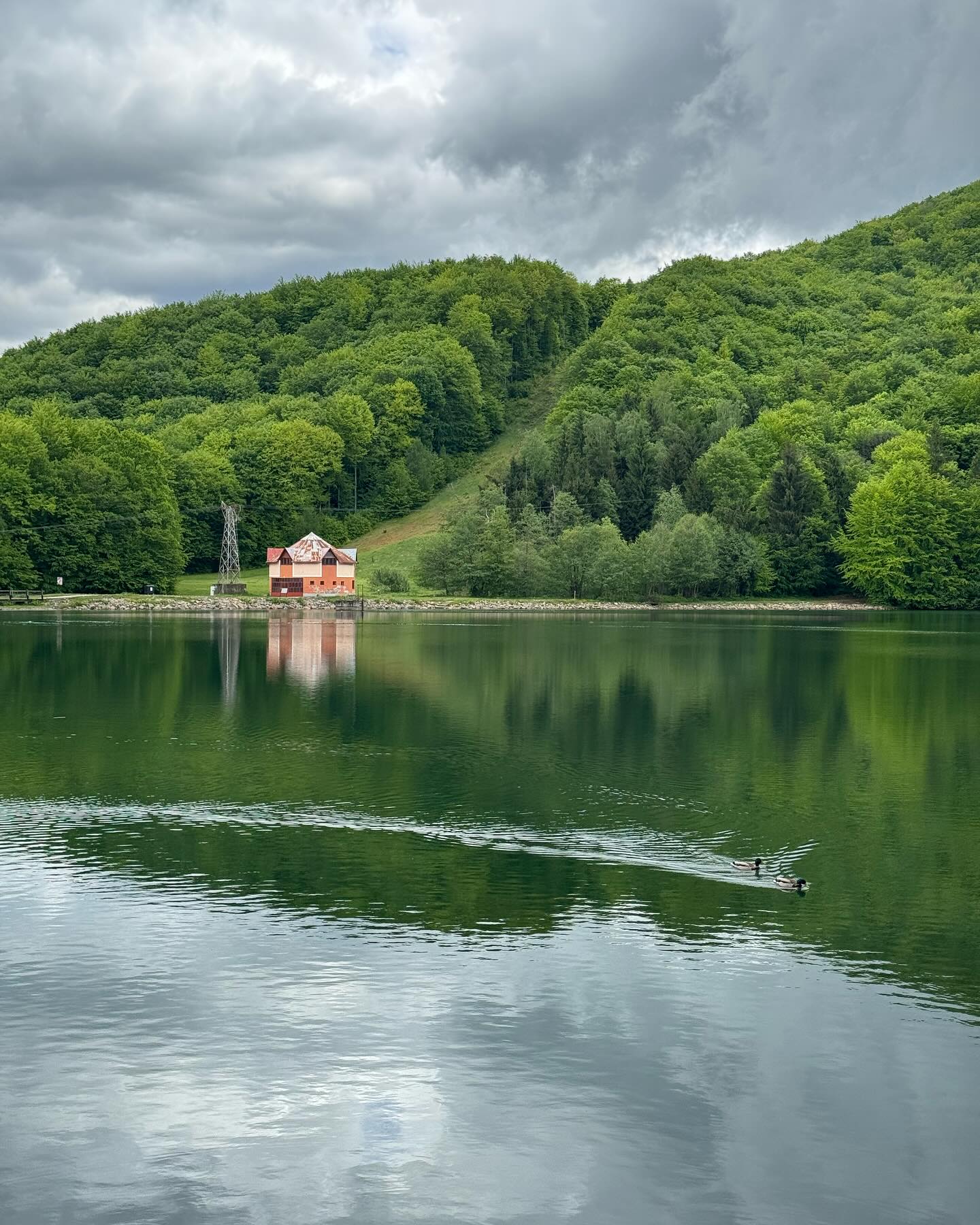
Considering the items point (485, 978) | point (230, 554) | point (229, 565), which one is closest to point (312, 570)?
point (230, 554)

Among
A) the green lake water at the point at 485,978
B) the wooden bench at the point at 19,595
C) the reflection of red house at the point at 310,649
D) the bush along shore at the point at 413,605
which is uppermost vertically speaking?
the wooden bench at the point at 19,595

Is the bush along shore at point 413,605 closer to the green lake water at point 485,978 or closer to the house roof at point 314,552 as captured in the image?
the house roof at point 314,552

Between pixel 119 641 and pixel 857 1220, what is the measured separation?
66.3 meters

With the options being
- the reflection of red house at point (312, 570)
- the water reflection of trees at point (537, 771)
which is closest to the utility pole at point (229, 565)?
the reflection of red house at point (312, 570)

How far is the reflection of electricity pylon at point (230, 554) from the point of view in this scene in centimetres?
13862

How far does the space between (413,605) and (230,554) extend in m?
28.6

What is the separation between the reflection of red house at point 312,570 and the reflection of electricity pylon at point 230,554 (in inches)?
166

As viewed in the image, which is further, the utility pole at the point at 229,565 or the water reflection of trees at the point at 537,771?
the utility pole at the point at 229,565

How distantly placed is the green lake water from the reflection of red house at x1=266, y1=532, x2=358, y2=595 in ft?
357

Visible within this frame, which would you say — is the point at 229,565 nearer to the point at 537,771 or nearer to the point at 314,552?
the point at 314,552

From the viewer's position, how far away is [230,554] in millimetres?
146625

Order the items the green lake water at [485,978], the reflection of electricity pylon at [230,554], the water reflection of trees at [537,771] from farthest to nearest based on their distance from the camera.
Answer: the reflection of electricity pylon at [230,554], the water reflection of trees at [537,771], the green lake water at [485,978]

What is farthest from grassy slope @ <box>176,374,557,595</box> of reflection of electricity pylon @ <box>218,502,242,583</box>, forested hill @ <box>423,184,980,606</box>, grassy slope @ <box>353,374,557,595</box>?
forested hill @ <box>423,184,980,606</box>

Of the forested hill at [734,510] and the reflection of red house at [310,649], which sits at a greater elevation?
the forested hill at [734,510]
